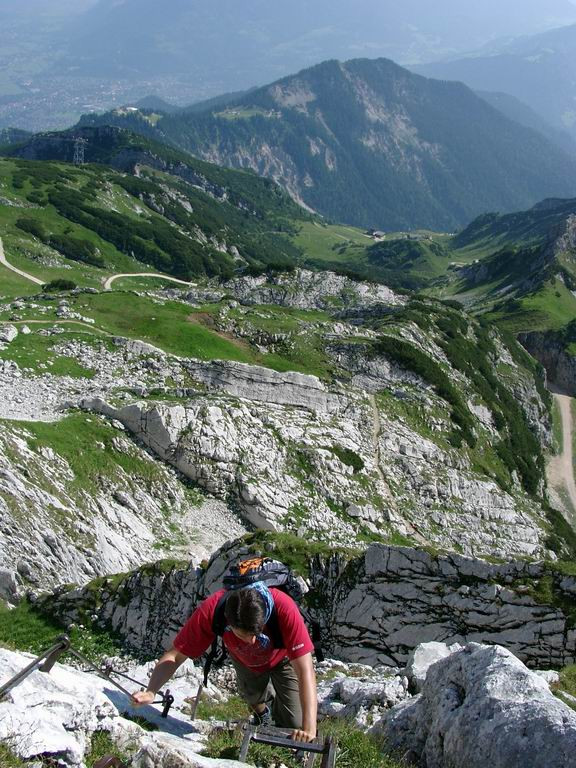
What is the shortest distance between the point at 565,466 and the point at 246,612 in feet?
302

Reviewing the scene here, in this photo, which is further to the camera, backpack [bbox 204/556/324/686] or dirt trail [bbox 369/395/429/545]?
dirt trail [bbox 369/395/429/545]

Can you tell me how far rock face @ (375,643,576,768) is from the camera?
7.32 m

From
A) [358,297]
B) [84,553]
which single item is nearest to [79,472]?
[84,553]

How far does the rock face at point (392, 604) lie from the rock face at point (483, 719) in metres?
8.82

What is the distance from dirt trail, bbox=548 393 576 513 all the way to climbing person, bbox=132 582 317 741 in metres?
79.1

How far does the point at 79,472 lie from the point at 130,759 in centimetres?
2516

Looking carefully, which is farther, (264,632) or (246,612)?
(264,632)

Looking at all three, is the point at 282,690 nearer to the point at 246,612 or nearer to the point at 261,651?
the point at 261,651

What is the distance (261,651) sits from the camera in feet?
26.7

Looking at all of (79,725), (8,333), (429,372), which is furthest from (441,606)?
(429,372)


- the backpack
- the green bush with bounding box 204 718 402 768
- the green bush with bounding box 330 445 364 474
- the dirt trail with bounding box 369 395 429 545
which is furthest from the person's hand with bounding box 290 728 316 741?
the green bush with bounding box 330 445 364 474

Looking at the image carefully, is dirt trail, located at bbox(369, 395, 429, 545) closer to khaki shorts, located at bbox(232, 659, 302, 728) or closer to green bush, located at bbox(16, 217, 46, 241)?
khaki shorts, located at bbox(232, 659, 302, 728)

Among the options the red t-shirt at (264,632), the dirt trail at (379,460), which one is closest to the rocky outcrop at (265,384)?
the dirt trail at (379,460)

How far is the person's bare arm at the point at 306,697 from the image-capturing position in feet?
23.7
